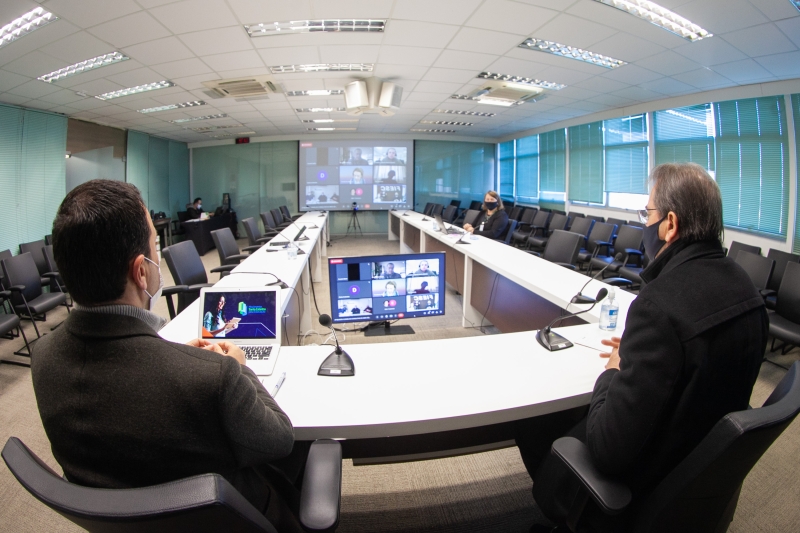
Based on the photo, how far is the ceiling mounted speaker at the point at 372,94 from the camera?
506 cm

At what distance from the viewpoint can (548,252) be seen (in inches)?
155

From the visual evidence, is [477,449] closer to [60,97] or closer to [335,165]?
[60,97]

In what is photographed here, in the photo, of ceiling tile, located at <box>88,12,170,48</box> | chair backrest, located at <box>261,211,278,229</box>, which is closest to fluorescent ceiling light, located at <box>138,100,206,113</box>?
chair backrest, located at <box>261,211,278,229</box>

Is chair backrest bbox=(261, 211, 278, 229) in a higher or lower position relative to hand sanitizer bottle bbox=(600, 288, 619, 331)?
higher

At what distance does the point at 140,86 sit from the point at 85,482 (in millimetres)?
5919

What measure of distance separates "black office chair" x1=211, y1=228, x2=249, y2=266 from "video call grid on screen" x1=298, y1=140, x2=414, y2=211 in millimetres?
6497

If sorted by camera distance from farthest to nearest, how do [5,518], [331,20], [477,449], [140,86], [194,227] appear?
1. [194,227]
2. [140,86]
3. [331,20]
4. [5,518]
5. [477,449]

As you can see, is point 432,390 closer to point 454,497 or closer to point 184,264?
point 454,497

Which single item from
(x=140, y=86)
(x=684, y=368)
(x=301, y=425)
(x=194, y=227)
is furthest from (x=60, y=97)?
(x=684, y=368)

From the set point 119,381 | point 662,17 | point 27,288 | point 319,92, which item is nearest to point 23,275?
point 27,288

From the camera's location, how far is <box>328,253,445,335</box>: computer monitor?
2.04 m

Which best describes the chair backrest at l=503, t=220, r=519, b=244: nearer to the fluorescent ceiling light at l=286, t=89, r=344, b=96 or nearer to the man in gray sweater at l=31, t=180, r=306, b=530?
the fluorescent ceiling light at l=286, t=89, r=344, b=96

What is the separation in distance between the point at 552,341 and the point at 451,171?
10.2 m

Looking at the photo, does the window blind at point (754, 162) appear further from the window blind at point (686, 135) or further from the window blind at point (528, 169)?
the window blind at point (528, 169)
